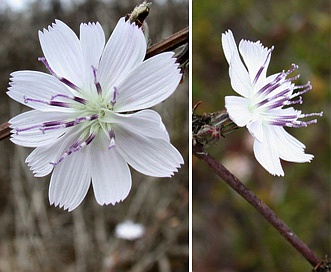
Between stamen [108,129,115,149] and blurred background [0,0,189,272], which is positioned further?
blurred background [0,0,189,272]

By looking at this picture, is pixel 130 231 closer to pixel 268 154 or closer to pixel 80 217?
pixel 80 217

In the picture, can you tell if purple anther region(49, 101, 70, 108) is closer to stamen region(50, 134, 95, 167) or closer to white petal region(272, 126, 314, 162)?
stamen region(50, 134, 95, 167)

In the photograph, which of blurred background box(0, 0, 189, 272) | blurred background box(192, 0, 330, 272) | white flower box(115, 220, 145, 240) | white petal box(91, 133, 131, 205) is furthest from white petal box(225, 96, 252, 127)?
white flower box(115, 220, 145, 240)

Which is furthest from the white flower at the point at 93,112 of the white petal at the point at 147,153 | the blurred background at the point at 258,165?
the blurred background at the point at 258,165

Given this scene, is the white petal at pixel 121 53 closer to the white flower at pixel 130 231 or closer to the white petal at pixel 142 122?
the white petal at pixel 142 122

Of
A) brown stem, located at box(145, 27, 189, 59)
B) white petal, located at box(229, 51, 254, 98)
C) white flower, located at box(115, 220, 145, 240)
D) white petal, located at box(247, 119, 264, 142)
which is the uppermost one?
white flower, located at box(115, 220, 145, 240)

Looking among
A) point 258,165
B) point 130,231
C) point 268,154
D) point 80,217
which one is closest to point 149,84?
point 268,154

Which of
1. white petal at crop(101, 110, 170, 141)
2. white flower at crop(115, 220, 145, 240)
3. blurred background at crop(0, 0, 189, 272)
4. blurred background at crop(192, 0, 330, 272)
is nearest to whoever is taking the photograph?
white petal at crop(101, 110, 170, 141)

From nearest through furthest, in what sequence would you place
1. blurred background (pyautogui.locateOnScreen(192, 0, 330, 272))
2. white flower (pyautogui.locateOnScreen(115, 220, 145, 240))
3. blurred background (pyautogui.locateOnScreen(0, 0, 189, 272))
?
1. blurred background (pyautogui.locateOnScreen(192, 0, 330, 272))
2. blurred background (pyautogui.locateOnScreen(0, 0, 189, 272))
3. white flower (pyautogui.locateOnScreen(115, 220, 145, 240))
